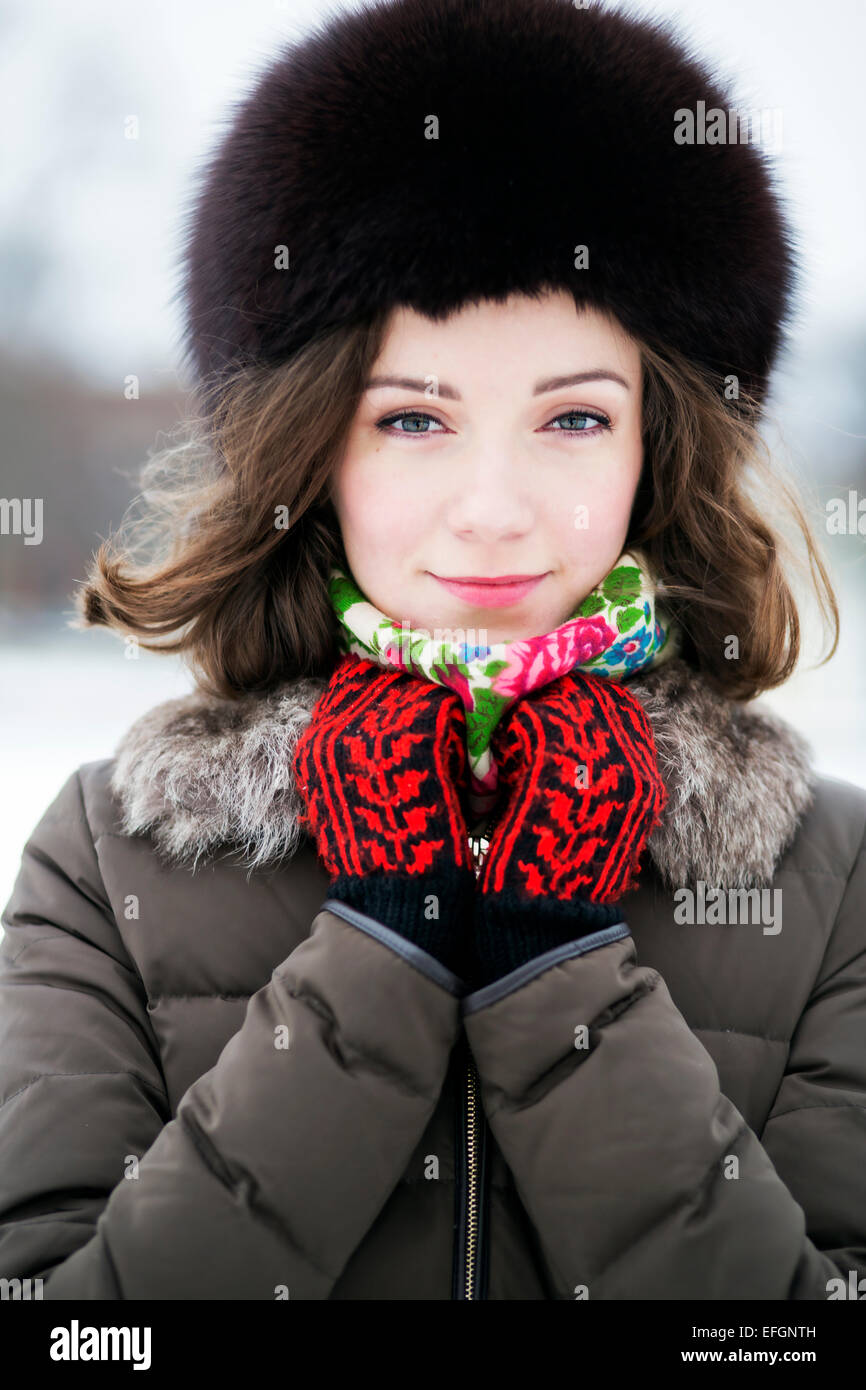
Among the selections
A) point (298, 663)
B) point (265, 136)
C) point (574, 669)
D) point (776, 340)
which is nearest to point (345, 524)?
point (298, 663)

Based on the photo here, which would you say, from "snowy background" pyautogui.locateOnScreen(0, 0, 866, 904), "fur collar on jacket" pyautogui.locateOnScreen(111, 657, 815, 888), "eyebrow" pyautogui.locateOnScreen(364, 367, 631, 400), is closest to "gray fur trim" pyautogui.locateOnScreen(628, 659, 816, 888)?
"fur collar on jacket" pyautogui.locateOnScreen(111, 657, 815, 888)

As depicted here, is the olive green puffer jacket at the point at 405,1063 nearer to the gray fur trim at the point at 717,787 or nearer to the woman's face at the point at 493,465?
the gray fur trim at the point at 717,787

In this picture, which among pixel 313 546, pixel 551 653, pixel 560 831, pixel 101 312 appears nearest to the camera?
pixel 560 831

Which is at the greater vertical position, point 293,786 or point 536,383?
point 536,383

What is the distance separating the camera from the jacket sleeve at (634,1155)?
2.94 ft

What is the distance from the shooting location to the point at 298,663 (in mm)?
1333

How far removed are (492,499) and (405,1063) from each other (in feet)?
1.86

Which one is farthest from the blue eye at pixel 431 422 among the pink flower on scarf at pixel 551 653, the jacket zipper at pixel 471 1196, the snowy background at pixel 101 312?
the snowy background at pixel 101 312

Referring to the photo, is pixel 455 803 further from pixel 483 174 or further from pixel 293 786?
pixel 483 174

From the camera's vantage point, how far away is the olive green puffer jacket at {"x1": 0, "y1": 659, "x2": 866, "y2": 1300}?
2.95ft

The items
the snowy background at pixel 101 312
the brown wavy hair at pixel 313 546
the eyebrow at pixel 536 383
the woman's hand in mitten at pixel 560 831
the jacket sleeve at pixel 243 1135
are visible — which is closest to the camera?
the jacket sleeve at pixel 243 1135

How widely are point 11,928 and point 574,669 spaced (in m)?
0.70

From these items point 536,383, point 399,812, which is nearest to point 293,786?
point 399,812

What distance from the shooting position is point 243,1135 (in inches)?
35.4
